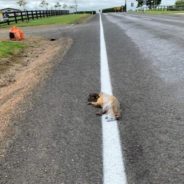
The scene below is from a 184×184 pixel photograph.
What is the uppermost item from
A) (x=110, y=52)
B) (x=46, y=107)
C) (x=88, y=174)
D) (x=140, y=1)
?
(x=88, y=174)

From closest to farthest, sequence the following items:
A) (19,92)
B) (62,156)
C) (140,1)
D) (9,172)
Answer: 1. (9,172)
2. (62,156)
3. (19,92)
4. (140,1)

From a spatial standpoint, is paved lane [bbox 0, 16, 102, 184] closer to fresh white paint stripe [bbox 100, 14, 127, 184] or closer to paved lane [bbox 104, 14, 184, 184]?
fresh white paint stripe [bbox 100, 14, 127, 184]

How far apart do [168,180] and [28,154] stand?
59.5 inches

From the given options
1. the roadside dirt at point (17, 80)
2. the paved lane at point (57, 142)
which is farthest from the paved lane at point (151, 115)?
the roadside dirt at point (17, 80)

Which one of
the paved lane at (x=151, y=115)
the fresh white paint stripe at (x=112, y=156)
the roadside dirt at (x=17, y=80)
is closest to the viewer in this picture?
the fresh white paint stripe at (x=112, y=156)

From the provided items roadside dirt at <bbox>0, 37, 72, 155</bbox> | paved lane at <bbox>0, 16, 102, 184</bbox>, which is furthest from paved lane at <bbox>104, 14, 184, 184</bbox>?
roadside dirt at <bbox>0, 37, 72, 155</bbox>

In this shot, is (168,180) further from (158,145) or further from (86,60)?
(86,60)

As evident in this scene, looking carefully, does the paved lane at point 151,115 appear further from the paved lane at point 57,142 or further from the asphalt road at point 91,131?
the paved lane at point 57,142

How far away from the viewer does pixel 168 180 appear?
3.47 metres

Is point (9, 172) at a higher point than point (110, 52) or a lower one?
higher

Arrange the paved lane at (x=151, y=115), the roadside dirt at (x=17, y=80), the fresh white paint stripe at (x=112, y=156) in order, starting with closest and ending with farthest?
1. the fresh white paint stripe at (x=112, y=156)
2. the paved lane at (x=151, y=115)
3. the roadside dirt at (x=17, y=80)

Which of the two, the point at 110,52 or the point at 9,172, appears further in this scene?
the point at 110,52

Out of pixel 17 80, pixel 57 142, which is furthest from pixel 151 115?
pixel 17 80

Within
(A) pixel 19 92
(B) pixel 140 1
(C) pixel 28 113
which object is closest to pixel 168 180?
(C) pixel 28 113
